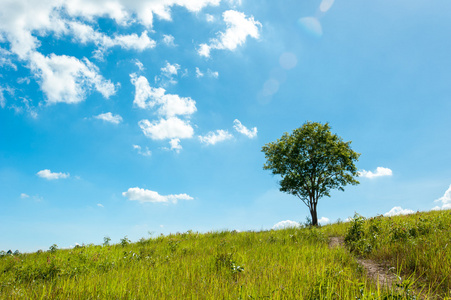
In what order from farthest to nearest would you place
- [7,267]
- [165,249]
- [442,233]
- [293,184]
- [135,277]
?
[293,184], [165,249], [7,267], [442,233], [135,277]

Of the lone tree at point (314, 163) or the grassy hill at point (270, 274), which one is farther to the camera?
the lone tree at point (314, 163)

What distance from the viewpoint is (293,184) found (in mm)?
30156

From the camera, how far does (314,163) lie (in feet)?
98.2

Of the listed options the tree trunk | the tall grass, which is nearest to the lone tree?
the tree trunk

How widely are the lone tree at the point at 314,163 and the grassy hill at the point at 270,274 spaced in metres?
18.2

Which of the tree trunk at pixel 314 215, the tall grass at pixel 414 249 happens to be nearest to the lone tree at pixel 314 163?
the tree trunk at pixel 314 215

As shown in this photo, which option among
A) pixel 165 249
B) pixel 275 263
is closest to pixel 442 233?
pixel 275 263

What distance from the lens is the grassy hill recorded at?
499 centimetres

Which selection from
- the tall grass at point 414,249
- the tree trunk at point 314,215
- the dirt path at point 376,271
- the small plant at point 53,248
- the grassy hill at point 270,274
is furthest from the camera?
the tree trunk at point 314,215

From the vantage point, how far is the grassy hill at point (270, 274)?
4.99 meters

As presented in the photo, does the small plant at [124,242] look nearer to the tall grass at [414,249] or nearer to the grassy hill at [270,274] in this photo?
the grassy hill at [270,274]

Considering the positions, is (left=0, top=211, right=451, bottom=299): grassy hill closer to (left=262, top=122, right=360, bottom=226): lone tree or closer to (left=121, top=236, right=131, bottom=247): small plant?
(left=121, top=236, right=131, bottom=247): small plant

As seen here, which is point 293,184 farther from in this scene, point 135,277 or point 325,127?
point 135,277

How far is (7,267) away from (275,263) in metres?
11.7
